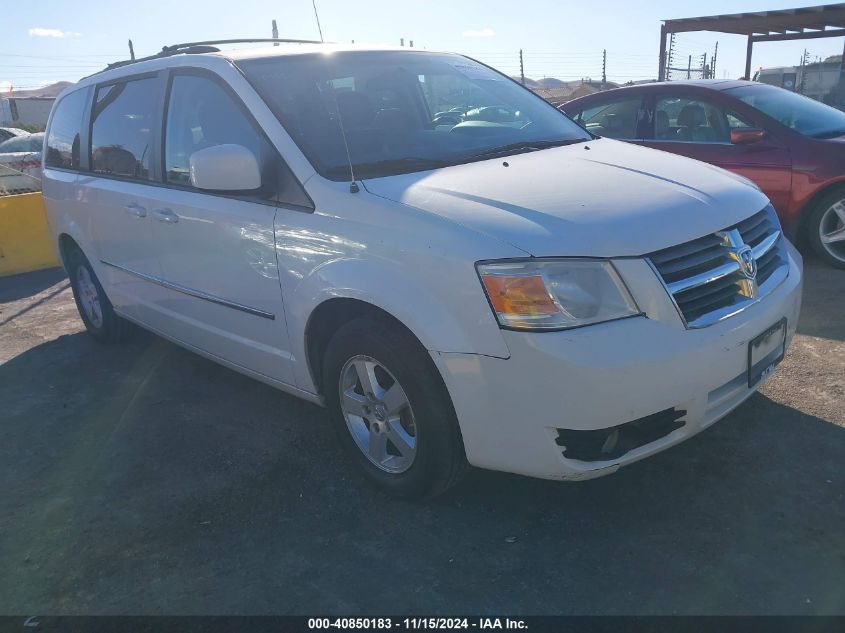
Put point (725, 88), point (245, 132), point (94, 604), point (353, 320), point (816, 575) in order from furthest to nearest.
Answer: point (725, 88) < point (245, 132) < point (353, 320) < point (94, 604) < point (816, 575)

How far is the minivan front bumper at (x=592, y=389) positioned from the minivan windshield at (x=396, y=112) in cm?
106

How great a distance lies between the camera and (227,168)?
3.03 metres

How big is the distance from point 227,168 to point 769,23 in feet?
46.6

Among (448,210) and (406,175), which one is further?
(406,175)

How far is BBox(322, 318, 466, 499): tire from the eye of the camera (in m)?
2.64

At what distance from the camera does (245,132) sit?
10.8ft

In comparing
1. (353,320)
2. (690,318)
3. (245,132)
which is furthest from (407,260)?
(245,132)

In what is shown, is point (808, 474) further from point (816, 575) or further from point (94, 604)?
point (94, 604)

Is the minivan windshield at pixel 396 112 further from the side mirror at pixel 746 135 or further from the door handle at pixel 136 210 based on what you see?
the side mirror at pixel 746 135

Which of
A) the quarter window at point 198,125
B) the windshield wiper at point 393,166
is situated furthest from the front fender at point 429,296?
the quarter window at point 198,125

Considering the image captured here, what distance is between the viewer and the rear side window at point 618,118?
22.2 feet

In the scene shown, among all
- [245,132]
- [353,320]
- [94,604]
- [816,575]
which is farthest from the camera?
[245,132]

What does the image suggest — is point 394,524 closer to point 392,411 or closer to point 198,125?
point 392,411

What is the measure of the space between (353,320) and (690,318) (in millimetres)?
1251
